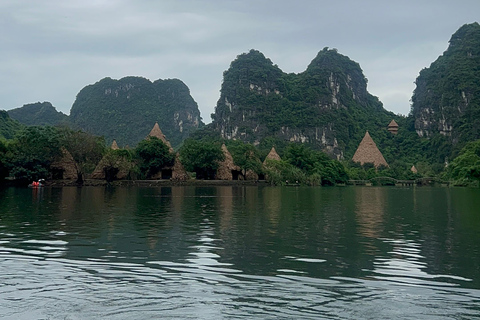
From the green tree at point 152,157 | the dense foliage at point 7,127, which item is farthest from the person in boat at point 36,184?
the dense foliage at point 7,127

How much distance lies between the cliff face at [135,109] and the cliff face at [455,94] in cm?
5357

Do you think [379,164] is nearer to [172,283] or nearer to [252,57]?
[252,57]

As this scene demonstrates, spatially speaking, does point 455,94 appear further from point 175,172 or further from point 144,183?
point 144,183

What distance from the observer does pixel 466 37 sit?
287 feet

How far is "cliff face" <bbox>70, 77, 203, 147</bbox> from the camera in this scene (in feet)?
387

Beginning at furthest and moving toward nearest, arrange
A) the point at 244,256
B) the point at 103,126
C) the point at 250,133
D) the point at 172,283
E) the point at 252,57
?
the point at 103,126 → the point at 252,57 → the point at 250,133 → the point at 244,256 → the point at 172,283

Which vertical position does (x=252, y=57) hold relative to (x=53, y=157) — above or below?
above

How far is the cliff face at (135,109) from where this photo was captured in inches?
4648

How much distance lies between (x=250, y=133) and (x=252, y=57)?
20353 millimetres

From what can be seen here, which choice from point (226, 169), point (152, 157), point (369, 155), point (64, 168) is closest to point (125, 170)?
point (152, 157)

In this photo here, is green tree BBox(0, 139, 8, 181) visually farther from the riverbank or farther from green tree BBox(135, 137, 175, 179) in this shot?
green tree BBox(135, 137, 175, 179)

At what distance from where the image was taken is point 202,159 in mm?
41000

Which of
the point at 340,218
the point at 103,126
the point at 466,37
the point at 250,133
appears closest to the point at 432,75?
the point at 466,37

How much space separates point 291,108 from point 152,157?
57.4m
